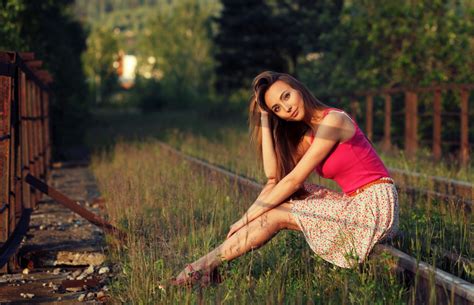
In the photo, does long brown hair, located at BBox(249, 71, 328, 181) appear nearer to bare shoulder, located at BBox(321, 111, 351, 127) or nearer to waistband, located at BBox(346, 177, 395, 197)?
bare shoulder, located at BBox(321, 111, 351, 127)

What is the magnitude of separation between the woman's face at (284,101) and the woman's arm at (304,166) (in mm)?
181

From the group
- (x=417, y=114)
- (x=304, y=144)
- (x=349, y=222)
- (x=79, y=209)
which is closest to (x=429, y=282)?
(x=349, y=222)

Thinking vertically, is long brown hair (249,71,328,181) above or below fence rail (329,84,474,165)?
above

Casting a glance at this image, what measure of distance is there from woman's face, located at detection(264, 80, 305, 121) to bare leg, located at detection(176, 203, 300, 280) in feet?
2.03

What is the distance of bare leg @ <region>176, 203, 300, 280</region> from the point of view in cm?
540

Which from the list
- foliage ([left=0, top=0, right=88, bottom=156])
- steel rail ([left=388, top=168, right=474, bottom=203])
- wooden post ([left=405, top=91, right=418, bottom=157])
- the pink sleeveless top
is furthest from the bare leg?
wooden post ([left=405, top=91, right=418, bottom=157])

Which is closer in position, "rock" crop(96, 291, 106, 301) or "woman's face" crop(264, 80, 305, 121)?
"woman's face" crop(264, 80, 305, 121)

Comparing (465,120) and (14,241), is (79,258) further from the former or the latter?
(465,120)

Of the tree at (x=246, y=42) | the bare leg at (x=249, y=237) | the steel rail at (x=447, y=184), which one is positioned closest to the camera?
the bare leg at (x=249, y=237)

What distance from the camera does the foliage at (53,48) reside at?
16875 mm

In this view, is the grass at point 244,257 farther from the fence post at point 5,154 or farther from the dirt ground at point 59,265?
the fence post at point 5,154

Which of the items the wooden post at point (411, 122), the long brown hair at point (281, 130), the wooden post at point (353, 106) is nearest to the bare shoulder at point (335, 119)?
the long brown hair at point (281, 130)

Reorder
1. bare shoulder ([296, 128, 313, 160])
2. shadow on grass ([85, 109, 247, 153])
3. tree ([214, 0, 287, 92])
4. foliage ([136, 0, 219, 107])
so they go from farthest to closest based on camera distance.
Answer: foliage ([136, 0, 219, 107]) < tree ([214, 0, 287, 92]) < shadow on grass ([85, 109, 247, 153]) < bare shoulder ([296, 128, 313, 160])

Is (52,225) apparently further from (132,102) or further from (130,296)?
(132,102)
